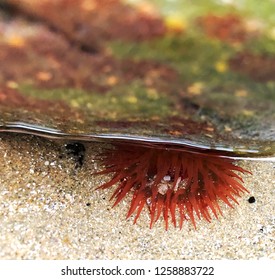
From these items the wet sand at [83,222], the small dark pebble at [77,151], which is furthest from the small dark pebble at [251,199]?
the small dark pebble at [77,151]

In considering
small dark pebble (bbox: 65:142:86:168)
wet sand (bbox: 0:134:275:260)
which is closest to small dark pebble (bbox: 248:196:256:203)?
wet sand (bbox: 0:134:275:260)

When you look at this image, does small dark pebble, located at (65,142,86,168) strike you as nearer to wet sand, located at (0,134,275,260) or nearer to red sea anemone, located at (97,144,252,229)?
wet sand, located at (0,134,275,260)

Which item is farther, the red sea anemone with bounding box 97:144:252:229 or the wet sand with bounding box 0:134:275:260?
the red sea anemone with bounding box 97:144:252:229

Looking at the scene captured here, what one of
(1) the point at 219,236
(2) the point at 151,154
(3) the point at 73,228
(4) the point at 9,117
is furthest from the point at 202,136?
(4) the point at 9,117

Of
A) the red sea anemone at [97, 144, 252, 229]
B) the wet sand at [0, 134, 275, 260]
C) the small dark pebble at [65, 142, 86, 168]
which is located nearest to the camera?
the wet sand at [0, 134, 275, 260]

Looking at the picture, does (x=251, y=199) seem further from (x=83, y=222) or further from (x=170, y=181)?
(x=83, y=222)

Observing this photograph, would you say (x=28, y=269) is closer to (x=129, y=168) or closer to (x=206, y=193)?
(x=129, y=168)
